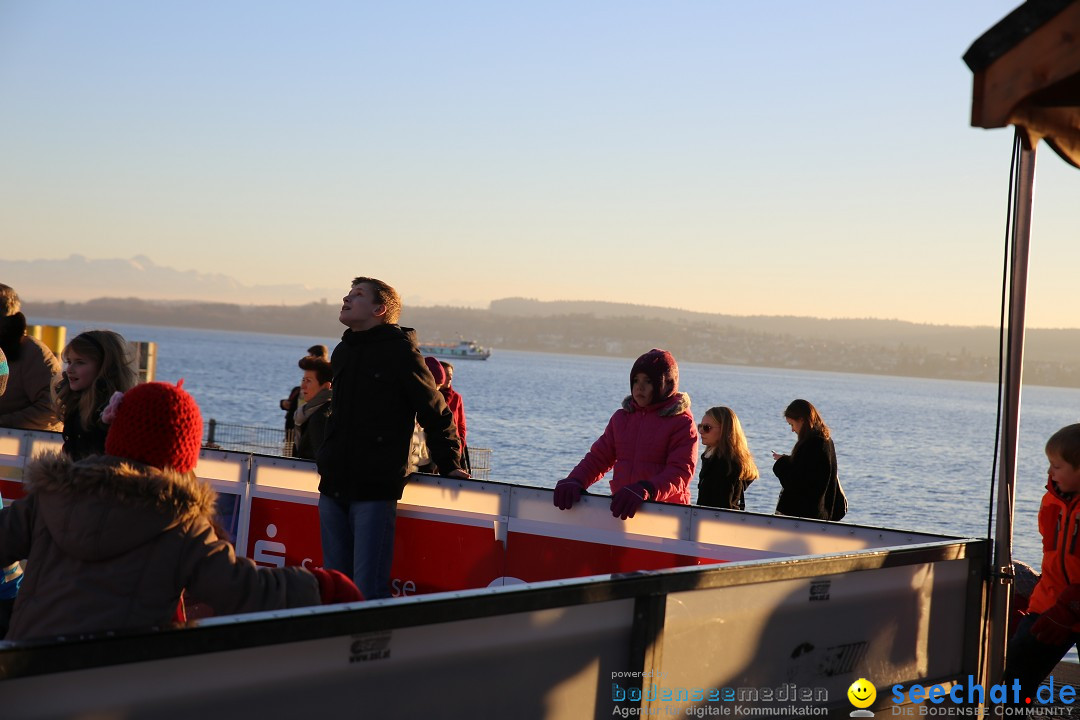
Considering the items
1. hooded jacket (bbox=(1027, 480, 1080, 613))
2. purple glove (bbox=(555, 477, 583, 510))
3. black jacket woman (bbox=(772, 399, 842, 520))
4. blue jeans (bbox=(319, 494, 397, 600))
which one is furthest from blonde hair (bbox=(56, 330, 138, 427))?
black jacket woman (bbox=(772, 399, 842, 520))

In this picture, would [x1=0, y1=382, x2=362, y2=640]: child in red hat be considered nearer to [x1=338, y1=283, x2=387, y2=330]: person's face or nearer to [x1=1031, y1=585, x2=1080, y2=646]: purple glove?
[x1=338, y1=283, x2=387, y2=330]: person's face

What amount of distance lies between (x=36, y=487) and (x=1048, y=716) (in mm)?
5338

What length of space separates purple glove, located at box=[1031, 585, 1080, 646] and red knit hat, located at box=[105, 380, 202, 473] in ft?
12.0

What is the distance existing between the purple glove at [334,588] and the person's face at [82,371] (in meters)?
2.49

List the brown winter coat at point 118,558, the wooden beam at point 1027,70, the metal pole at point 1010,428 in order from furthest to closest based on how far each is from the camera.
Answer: the metal pole at point 1010,428 → the wooden beam at point 1027,70 → the brown winter coat at point 118,558

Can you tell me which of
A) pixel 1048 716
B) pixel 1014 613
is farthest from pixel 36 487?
pixel 1048 716

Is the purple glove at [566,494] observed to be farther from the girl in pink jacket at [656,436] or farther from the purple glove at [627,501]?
the purple glove at [627,501]

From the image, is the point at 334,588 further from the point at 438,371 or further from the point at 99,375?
the point at 438,371

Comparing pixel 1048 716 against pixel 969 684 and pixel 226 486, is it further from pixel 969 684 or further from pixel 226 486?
pixel 226 486

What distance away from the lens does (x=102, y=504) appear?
2.89 m

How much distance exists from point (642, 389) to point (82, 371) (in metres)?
2.83

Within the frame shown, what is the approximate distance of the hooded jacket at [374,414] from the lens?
5750 mm

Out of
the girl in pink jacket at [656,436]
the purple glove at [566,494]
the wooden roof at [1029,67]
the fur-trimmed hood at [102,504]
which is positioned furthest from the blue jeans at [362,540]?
the wooden roof at [1029,67]

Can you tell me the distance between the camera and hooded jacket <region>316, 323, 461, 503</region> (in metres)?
5.75
